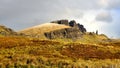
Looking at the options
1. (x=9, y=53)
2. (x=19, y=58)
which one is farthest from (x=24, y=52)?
(x=19, y=58)

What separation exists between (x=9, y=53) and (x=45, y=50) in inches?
309

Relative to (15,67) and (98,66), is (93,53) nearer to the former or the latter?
(98,66)

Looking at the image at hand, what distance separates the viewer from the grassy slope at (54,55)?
54.5 meters

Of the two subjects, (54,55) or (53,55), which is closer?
(53,55)

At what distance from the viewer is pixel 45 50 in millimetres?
68312

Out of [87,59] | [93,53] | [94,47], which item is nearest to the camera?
[87,59]

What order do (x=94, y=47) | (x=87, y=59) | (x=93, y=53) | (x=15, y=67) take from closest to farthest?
1. (x=15, y=67)
2. (x=87, y=59)
3. (x=93, y=53)
4. (x=94, y=47)

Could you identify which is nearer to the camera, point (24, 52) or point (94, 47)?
point (24, 52)

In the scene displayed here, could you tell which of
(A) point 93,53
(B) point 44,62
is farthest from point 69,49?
(B) point 44,62

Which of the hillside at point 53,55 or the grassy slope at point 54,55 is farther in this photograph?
the grassy slope at point 54,55

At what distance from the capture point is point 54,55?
63594 mm

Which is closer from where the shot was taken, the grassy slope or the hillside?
the hillside

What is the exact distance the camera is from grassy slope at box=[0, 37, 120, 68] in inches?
2146

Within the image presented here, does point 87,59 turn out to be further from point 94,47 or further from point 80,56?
point 94,47
